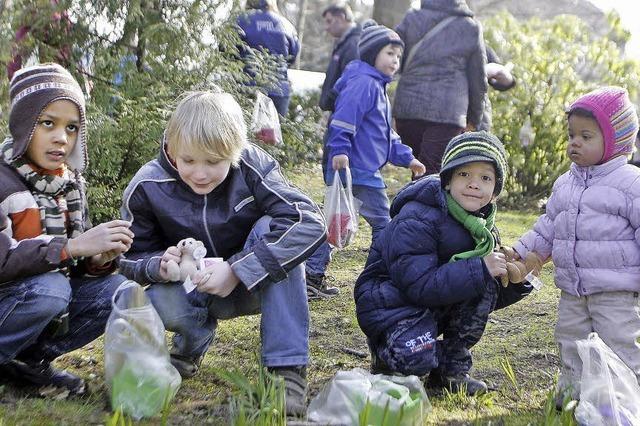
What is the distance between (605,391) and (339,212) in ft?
8.41

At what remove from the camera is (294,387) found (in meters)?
2.84

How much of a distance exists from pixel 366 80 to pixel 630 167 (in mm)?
2264

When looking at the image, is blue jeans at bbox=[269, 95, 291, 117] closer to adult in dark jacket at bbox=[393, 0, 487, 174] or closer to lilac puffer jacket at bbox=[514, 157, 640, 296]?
adult in dark jacket at bbox=[393, 0, 487, 174]

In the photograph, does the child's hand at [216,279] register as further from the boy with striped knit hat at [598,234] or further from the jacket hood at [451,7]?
the jacket hood at [451,7]

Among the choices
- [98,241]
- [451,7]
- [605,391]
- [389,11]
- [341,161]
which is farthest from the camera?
[389,11]

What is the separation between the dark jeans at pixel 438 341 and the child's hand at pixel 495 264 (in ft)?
0.68

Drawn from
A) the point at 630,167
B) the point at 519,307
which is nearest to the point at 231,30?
the point at 519,307

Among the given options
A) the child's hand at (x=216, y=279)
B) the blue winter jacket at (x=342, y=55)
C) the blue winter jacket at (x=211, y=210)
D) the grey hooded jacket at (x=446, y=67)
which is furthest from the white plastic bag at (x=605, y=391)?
the blue winter jacket at (x=342, y=55)

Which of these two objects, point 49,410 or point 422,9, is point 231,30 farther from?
point 49,410

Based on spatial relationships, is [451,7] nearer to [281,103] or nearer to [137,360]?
[281,103]

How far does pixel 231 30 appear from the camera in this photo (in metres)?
4.92

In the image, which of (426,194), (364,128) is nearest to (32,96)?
(426,194)

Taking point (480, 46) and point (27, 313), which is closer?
point (27, 313)

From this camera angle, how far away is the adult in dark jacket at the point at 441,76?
5992 mm
